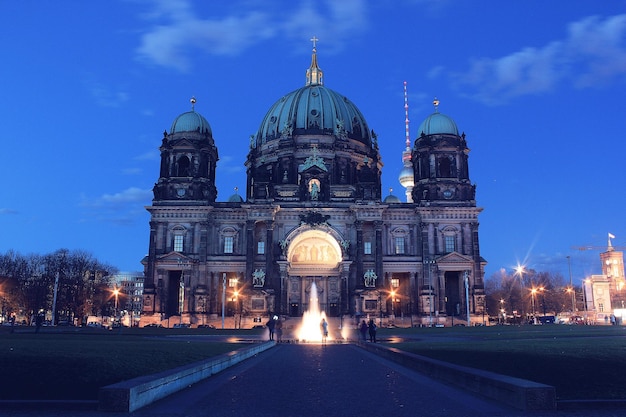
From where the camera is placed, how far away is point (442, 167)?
78125mm

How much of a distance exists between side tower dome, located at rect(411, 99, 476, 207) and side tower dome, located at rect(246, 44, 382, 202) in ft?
22.1

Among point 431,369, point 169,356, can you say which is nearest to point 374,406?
point 431,369

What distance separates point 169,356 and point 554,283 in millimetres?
148369

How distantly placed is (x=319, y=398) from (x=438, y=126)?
7108 centimetres

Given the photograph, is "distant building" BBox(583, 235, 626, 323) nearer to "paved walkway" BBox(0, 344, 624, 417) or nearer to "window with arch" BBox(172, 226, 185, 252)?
"window with arch" BBox(172, 226, 185, 252)

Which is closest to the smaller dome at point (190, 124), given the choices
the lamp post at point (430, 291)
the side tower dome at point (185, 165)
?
the side tower dome at point (185, 165)

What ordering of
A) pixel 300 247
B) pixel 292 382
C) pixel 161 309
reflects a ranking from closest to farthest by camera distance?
pixel 292 382 → pixel 161 309 → pixel 300 247

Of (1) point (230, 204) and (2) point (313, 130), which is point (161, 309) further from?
(2) point (313, 130)

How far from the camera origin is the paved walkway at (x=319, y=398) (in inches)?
415

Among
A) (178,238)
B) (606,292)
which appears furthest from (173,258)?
(606,292)

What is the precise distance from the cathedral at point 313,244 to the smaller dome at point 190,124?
206 mm

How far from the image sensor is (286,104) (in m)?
92.3

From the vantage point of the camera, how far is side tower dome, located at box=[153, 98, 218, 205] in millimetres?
75750

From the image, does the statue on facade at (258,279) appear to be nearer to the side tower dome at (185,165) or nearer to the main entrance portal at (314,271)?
the main entrance portal at (314,271)
